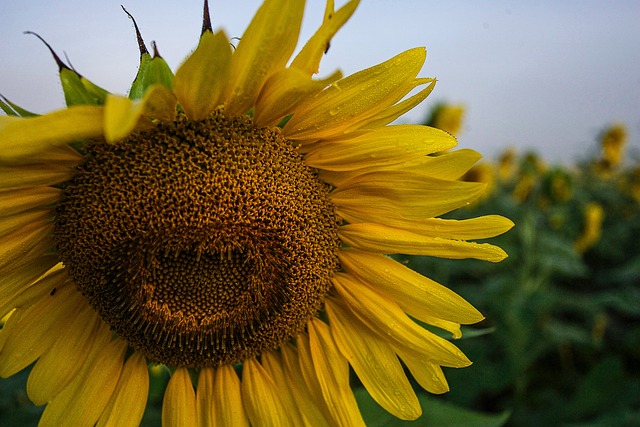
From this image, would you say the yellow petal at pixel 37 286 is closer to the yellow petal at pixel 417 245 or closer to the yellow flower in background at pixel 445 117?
the yellow petal at pixel 417 245

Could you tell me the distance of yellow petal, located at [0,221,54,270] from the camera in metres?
1.29

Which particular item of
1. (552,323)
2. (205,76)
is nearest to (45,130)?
(205,76)

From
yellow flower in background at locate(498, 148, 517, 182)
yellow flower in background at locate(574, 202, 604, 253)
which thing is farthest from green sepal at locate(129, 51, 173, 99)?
yellow flower in background at locate(498, 148, 517, 182)

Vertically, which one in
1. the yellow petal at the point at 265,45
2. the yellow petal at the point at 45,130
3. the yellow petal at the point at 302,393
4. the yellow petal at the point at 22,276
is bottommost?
the yellow petal at the point at 302,393

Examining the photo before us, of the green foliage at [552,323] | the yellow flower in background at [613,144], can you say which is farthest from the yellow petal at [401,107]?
the yellow flower in background at [613,144]

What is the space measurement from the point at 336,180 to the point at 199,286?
1.37 ft

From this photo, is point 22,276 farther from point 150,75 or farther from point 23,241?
point 150,75

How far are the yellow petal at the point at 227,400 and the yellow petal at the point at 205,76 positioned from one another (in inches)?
28.7

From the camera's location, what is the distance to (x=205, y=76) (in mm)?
1056

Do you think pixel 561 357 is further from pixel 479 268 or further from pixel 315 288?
pixel 315 288

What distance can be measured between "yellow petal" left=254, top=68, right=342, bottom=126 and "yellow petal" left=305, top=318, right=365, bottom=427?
573 millimetres

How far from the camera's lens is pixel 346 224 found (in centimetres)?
146

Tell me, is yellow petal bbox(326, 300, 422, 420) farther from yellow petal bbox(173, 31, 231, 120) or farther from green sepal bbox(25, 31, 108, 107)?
green sepal bbox(25, 31, 108, 107)

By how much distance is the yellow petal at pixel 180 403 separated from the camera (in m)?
1.49
